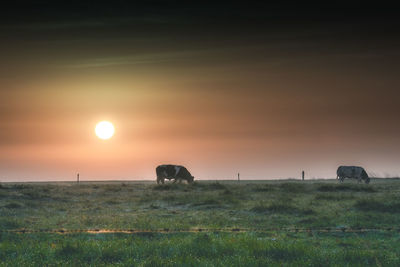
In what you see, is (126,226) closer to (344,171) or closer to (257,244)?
(257,244)

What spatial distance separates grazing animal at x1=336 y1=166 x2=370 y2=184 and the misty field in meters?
42.2

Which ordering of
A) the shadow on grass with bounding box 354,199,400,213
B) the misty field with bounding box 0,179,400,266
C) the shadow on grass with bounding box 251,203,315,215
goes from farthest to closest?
1. the shadow on grass with bounding box 354,199,400,213
2. the shadow on grass with bounding box 251,203,315,215
3. the misty field with bounding box 0,179,400,266

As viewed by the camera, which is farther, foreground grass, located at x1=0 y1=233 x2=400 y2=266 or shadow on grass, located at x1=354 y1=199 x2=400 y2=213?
shadow on grass, located at x1=354 y1=199 x2=400 y2=213

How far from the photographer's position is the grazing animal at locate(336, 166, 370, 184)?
7206 centimetres

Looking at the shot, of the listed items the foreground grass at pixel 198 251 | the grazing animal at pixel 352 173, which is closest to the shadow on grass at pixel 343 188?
the foreground grass at pixel 198 251

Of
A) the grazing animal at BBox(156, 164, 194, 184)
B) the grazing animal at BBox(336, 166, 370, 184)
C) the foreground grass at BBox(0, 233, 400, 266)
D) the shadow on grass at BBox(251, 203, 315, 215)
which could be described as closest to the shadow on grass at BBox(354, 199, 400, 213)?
the shadow on grass at BBox(251, 203, 315, 215)

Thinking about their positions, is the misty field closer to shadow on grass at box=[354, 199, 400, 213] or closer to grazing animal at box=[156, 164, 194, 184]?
shadow on grass at box=[354, 199, 400, 213]

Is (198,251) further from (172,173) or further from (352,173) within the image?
(352,173)

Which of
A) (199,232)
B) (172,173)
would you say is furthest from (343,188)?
(172,173)

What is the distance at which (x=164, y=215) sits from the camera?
2441 centimetres

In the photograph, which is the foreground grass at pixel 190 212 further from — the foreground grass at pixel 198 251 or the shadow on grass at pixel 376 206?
the foreground grass at pixel 198 251

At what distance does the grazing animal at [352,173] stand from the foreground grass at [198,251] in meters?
57.2

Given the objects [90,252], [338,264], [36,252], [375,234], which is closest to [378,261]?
[338,264]

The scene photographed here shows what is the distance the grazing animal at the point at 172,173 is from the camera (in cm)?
6284
